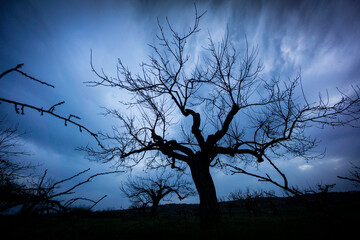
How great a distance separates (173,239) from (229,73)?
5287 millimetres

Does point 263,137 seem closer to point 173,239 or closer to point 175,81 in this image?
point 175,81

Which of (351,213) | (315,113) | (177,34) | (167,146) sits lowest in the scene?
(351,213)

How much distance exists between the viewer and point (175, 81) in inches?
229

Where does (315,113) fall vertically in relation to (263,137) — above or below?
above

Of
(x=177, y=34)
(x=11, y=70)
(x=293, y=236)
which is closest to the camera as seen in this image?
(x=11, y=70)

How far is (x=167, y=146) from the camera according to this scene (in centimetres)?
657

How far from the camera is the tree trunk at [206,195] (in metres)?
4.88

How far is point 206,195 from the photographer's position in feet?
17.1

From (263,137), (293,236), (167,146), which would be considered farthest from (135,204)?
(293,236)

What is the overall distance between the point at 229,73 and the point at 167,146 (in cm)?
397

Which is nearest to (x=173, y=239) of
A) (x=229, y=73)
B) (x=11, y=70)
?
(x=11, y=70)

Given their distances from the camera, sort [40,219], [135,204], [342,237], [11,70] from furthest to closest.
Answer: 1. [135,204]
2. [342,237]
3. [40,219]
4. [11,70]

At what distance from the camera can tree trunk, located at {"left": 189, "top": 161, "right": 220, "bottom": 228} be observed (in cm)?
488

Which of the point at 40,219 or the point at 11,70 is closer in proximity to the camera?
the point at 11,70
